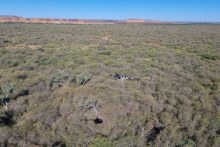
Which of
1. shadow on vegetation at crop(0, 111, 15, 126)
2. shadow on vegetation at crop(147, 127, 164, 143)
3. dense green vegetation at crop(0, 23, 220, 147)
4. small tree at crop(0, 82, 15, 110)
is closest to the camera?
dense green vegetation at crop(0, 23, 220, 147)

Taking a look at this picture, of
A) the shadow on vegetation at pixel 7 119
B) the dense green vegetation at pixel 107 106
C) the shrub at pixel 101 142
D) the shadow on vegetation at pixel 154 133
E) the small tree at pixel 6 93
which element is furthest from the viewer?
the small tree at pixel 6 93

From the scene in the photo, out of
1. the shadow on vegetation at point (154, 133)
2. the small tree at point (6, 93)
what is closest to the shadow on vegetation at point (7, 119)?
the small tree at point (6, 93)

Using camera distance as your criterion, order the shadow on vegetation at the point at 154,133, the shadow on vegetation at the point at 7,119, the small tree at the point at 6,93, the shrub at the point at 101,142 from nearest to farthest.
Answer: the shrub at the point at 101,142
the shadow on vegetation at the point at 154,133
the shadow on vegetation at the point at 7,119
the small tree at the point at 6,93

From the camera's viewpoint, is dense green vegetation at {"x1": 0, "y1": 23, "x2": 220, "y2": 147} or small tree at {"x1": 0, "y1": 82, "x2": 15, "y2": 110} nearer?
dense green vegetation at {"x1": 0, "y1": 23, "x2": 220, "y2": 147}

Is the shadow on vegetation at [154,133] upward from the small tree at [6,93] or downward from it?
downward

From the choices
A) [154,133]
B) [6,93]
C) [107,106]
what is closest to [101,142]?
[154,133]

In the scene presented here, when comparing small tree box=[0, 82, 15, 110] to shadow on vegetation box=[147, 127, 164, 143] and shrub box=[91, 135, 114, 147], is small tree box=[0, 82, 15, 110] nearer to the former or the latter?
shrub box=[91, 135, 114, 147]

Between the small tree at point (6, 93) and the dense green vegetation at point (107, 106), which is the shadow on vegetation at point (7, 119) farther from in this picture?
the small tree at point (6, 93)

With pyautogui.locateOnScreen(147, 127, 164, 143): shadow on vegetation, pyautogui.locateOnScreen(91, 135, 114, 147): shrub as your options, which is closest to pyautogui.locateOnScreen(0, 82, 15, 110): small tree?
pyautogui.locateOnScreen(91, 135, 114, 147): shrub

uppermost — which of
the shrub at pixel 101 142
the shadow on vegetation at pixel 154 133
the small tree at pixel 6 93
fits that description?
the small tree at pixel 6 93

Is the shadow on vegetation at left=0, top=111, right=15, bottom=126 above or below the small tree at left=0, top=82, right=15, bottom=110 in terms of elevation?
below

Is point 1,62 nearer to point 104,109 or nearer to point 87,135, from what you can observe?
point 104,109
